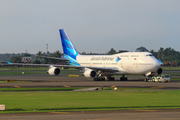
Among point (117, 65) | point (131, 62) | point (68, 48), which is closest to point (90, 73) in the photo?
point (117, 65)

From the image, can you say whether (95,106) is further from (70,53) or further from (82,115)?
(70,53)

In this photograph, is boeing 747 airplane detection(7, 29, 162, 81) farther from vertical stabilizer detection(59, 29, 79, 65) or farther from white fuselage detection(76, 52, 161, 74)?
vertical stabilizer detection(59, 29, 79, 65)

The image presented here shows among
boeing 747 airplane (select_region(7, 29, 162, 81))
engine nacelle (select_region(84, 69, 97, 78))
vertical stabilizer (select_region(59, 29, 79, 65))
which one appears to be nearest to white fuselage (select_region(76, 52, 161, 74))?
boeing 747 airplane (select_region(7, 29, 162, 81))

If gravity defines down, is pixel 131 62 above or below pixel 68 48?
below

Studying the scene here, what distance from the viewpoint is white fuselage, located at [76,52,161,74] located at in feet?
175

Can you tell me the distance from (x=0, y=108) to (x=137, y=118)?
931cm

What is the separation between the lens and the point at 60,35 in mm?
68688

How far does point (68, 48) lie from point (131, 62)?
17166 mm

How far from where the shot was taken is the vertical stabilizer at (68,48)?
6625 cm

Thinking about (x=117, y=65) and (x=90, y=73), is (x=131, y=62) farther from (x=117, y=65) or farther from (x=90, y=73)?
(x=90, y=73)

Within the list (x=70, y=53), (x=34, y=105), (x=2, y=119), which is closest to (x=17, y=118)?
(x=2, y=119)

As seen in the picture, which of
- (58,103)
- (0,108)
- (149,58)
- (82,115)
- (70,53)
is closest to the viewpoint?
(82,115)

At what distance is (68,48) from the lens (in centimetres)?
6712

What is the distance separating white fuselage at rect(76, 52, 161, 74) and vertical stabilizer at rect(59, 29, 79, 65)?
608 cm
